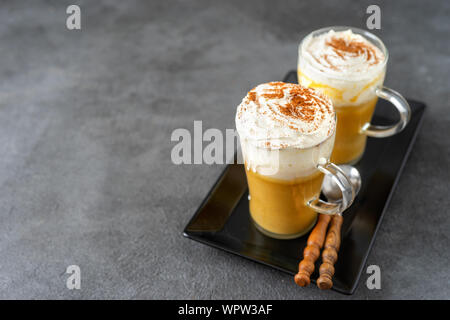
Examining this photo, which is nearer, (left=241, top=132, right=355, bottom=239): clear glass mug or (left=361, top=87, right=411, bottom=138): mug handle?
(left=241, top=132, right=355, bottom=239): clear glass mug

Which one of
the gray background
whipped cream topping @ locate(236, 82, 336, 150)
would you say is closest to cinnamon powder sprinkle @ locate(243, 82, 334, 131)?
whipped cream topping @ locate(236, 82, 336, 150)

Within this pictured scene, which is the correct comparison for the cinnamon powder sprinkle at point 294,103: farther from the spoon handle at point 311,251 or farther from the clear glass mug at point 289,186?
the spoon handle at point 311,251

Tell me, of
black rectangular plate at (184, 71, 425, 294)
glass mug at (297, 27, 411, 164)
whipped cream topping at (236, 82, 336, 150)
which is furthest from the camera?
glass mug at (297, 27, 411, 164)

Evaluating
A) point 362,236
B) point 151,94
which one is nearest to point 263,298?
point 362,236

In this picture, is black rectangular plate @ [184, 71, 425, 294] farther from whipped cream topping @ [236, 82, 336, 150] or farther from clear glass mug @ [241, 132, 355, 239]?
whipped cream topping @ [236, 82, 336, 150]

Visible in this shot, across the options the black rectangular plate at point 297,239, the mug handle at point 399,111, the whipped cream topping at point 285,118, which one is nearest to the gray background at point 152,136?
→ the black rectangular plate at point 297,239

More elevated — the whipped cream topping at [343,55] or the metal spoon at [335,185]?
the whipped cream topping at [343,55]

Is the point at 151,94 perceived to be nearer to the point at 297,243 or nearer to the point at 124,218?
the point at 124,218
